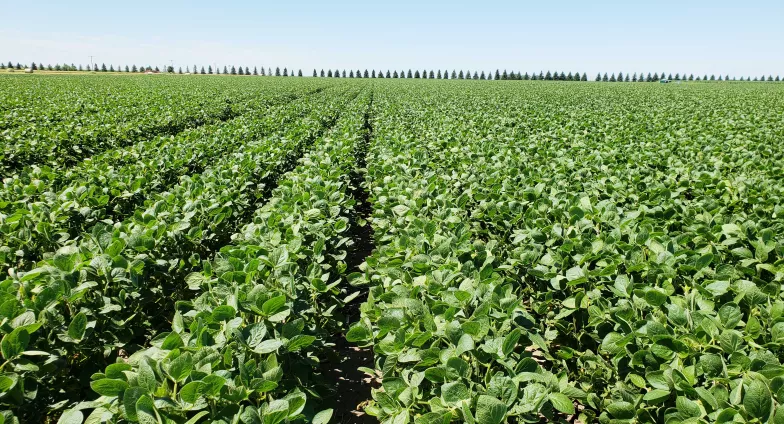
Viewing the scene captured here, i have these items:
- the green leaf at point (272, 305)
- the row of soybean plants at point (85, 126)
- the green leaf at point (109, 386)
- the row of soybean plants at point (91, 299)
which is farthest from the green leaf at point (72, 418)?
the row of soybean plants at point (85, 126)

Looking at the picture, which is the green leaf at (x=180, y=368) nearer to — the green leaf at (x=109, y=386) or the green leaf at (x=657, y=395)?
the green leaf at (x=109, y=386)

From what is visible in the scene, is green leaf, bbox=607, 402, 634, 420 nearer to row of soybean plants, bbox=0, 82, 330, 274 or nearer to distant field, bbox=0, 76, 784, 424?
distant field, bbox=0, 76, 784, 424

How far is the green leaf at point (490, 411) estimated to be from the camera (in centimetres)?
157

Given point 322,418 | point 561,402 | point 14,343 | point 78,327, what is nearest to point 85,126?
point 78,327

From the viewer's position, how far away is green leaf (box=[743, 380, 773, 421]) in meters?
1.49

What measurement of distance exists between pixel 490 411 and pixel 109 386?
4.83ft

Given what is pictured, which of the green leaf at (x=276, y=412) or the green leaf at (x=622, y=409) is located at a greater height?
the green leaf at (x=276, y=412)

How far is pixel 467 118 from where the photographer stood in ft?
56.6

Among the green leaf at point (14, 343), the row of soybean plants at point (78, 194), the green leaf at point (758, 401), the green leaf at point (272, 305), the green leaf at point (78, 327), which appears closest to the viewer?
the green leaf at point (758, 401)

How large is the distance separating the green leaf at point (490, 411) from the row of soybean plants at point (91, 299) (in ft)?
6.33

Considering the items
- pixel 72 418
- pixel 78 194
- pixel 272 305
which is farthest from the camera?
pixel 78 194

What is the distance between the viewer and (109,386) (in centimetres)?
169

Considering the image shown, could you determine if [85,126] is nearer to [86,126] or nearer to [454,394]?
[86,126]

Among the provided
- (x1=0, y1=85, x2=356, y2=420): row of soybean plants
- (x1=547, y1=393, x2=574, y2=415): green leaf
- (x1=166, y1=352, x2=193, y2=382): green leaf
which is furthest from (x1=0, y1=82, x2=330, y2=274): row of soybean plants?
(x1=547, y1=393, x2=574, y2=415): green leaf
